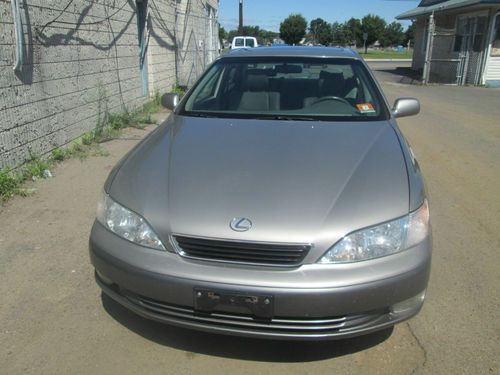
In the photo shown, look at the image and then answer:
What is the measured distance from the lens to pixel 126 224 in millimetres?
2441

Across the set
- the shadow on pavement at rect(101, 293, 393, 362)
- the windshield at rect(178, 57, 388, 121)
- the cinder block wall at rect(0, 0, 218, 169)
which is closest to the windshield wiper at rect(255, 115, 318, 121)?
the windshield at rect(178, 57, 388, 121)

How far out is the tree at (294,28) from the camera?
78438 millimetres

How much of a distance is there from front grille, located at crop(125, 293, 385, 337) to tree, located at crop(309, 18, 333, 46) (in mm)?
70667

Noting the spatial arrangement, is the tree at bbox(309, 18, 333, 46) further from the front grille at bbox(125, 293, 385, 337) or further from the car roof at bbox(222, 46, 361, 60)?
the front grille at bbox(125, 293, 385, 337)

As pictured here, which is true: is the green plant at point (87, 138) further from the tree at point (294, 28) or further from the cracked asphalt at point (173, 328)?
the tree at point (294, 28)

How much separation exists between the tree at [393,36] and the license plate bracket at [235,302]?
3646 inches

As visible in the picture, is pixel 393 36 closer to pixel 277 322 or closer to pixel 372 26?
pixel 372 26

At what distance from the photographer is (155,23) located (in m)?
11.3

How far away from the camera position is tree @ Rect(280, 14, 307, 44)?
257ft

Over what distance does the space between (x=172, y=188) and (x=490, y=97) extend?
1473cm

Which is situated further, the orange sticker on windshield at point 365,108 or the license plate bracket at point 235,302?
the orange sticker on windshield at point 365,108

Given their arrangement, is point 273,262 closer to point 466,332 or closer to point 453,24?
point 466,332

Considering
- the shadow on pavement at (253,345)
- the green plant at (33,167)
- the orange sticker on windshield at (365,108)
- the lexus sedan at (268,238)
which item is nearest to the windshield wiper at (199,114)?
the lexus sedan at (268,238)

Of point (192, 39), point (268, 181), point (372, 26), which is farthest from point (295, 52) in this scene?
point (372, 26)
